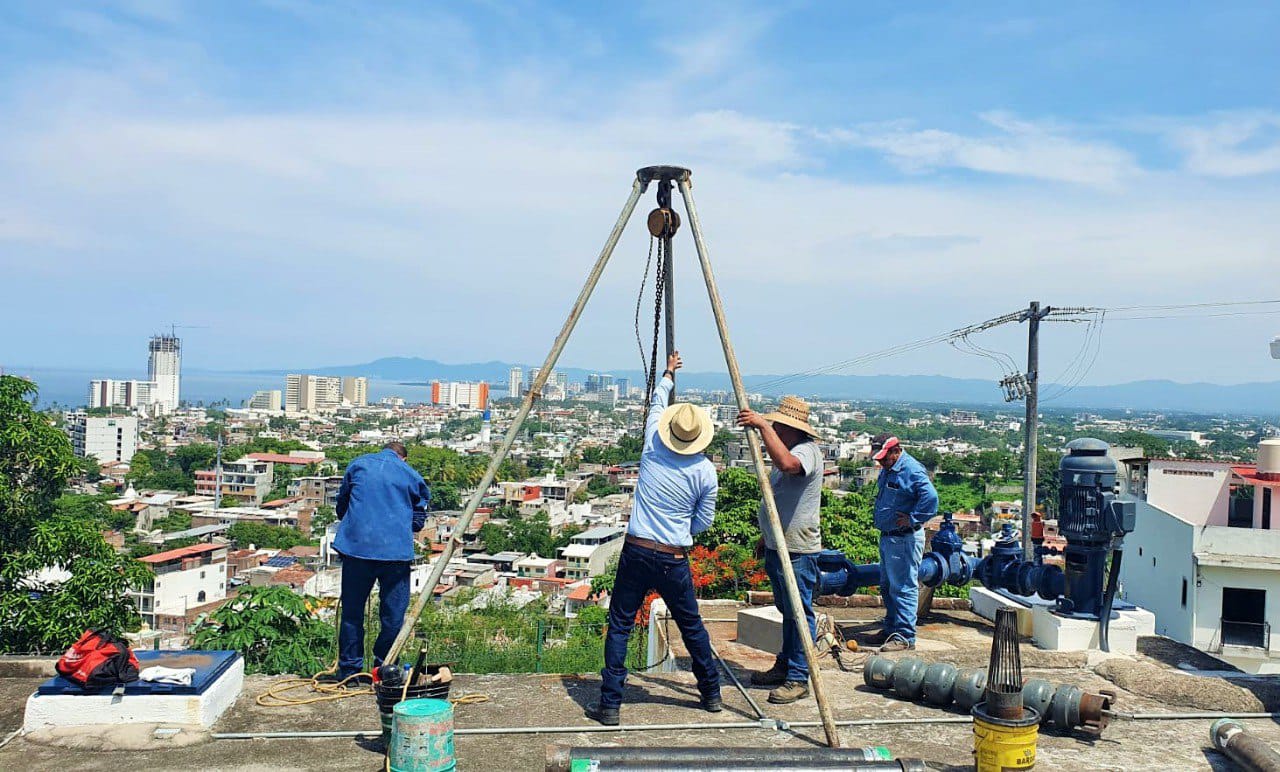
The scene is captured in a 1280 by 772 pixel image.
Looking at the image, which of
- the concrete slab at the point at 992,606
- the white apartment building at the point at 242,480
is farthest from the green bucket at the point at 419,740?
the white apartment building at the point at 242,480

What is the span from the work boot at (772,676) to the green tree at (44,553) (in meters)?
6.02

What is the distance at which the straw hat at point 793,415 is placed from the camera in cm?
597

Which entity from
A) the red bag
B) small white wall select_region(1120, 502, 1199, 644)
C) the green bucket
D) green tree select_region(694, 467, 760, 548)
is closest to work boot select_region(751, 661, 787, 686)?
the green bucket

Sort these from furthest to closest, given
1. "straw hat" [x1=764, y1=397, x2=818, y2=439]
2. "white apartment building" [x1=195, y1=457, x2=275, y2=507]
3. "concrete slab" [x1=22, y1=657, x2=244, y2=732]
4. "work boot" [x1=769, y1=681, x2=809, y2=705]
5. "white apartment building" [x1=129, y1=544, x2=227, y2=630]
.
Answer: "white apartment building" [x1=195, y1=457, x2=275, y2=507] < "white apartment building" [x1=129, y1=544, x2=227, y2=630] < "straw hat" [x1=764, y1=397, x2=818, y2=439] < "work boot" [x1=769, y1=681, x2=809, y2=705] < "concrete slab" [x1=22, y1=657, x2=244, y2=732]

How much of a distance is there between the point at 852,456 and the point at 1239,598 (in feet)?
302

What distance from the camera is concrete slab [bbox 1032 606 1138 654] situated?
690cm

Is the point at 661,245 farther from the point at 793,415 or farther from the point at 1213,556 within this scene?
the point at 1213,556

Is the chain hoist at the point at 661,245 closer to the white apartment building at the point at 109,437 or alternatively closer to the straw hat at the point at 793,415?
the straw hat at the point at 793,415

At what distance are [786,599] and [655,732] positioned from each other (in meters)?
1.14

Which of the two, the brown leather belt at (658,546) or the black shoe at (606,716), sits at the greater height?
the brown leather belt at (658,546)

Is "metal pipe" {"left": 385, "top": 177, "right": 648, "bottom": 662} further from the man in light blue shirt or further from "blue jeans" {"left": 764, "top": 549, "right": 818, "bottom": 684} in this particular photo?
"blue jeans" {"left": 764, "top": 549, "right": 818, "bottom": 684}

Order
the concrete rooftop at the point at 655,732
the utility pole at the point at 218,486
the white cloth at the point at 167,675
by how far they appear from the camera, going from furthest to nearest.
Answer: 1. the utility pole at the point at 218,486
2. the white cloth at the point at 167,675
3. the concrete rooftop at the point at 655,732

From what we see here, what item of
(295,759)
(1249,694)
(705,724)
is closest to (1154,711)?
(1249,694)

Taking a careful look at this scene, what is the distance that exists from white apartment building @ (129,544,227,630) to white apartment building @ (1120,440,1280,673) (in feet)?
113
